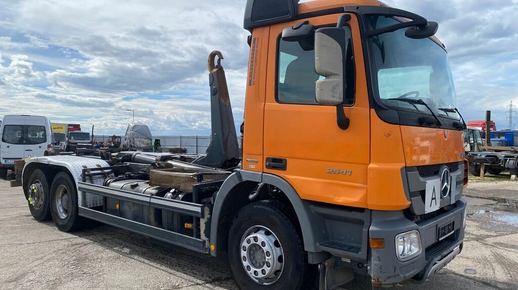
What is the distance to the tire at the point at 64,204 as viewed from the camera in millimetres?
6566

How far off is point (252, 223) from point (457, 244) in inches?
84.4

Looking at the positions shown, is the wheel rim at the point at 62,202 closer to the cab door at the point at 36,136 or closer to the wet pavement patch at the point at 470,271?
the wet pavement patch at the point at 470,271

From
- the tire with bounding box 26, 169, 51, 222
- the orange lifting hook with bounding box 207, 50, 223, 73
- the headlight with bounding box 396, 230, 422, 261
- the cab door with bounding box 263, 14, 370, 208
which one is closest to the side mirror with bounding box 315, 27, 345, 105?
the cab door with bounding box 263, 14, 370, 208

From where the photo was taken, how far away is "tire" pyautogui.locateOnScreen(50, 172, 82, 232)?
6.57 metres

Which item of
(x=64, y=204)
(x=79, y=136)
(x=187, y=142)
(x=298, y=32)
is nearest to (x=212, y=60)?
(x=298, y=32)

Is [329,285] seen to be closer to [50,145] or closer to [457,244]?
[457,244]

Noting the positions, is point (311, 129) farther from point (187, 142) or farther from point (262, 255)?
point (187, 142)

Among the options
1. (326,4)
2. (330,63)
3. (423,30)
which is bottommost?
(330,63)

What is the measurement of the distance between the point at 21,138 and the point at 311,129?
15.8 meters

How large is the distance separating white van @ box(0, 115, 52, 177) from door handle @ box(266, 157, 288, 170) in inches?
566

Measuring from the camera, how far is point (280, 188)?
374cm

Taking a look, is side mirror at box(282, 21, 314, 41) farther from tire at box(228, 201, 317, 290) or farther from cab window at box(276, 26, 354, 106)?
tire at box(228, 201, 317, 290)

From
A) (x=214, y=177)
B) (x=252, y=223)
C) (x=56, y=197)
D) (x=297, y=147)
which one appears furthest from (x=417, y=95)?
(x=56, y=197)

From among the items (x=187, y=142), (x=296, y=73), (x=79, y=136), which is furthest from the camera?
(x=187, y=142)
